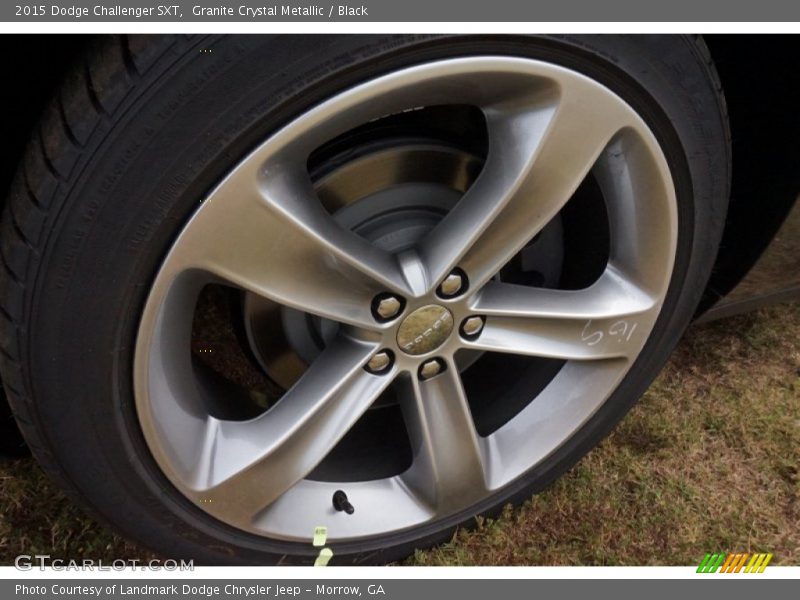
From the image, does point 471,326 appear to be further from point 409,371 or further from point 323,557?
point 323,557

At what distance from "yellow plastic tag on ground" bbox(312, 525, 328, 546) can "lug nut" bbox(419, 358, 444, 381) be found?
12.3 inches

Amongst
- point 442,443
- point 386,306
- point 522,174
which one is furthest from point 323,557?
point 522,174

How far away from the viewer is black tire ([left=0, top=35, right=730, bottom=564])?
997 mm

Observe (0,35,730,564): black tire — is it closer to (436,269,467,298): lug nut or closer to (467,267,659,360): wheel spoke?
(467,267,659,360): wheel spoke

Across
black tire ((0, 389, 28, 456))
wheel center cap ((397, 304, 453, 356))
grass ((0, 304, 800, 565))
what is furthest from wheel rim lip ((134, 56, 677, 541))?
black tire ((0, 389, 28, 456))

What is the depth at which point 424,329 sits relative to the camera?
1.32 m

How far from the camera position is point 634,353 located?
150 centimetres

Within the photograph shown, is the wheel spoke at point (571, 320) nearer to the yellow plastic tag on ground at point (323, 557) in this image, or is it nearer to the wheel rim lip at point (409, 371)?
the wheel rim lip at point (409, 371)

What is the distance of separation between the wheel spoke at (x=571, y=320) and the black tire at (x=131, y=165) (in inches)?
8.7

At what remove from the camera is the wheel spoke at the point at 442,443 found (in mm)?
1403

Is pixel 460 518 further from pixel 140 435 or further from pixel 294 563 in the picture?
pixel 140 435

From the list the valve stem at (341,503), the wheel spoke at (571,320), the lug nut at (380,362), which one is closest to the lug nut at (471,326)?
the wheel spoke at (571,320)

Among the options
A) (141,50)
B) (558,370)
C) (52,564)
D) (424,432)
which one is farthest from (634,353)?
(52,564)

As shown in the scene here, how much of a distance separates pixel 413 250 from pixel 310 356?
29cm
